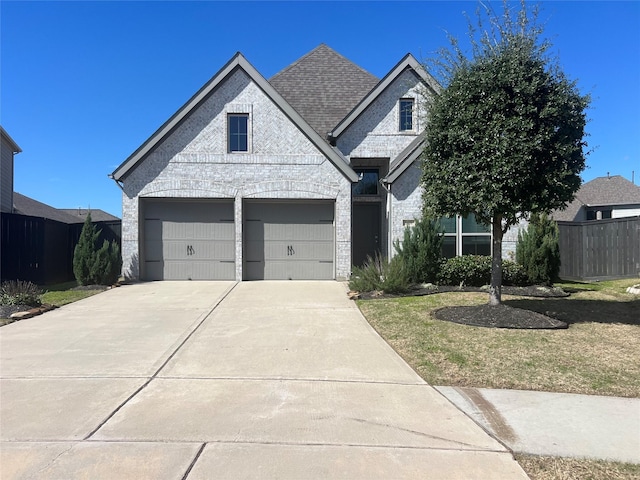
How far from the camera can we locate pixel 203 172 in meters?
14.4

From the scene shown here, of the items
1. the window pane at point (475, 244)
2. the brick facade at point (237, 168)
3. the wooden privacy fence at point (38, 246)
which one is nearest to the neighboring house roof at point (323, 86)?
the brick facade at point (237, 168)

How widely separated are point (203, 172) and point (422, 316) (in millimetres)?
8922

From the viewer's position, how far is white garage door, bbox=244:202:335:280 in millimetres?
14828

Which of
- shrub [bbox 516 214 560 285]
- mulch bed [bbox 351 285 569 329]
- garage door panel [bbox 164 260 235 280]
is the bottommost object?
mulch bed [bbox 351 285 569 329]

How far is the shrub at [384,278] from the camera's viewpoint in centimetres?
1116

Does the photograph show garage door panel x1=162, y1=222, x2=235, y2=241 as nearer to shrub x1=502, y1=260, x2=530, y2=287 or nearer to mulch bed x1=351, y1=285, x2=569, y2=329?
mulch bed x1=351, y1=285, x2=569, y2=329

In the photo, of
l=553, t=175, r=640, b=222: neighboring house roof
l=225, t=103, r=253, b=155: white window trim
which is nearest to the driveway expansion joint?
l=225, t=103, r=253, b=155: white window trim

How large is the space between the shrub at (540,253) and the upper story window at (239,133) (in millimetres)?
9064

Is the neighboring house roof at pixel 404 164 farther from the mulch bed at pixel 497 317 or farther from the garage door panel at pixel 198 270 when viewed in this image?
the mulch bed at pixel 497 317

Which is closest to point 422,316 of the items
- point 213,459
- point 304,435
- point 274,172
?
point 304,435

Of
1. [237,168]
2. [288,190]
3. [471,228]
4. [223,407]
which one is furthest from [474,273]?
[223,407]

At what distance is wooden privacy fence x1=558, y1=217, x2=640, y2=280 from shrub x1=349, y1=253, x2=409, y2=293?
7359mm

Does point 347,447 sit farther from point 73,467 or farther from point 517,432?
point 73,467

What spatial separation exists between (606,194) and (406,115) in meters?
19.5
